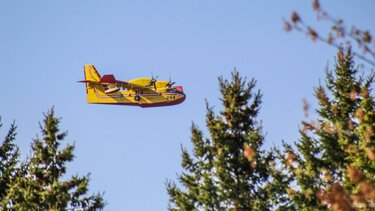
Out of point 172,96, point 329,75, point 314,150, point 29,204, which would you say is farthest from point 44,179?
point 172,96

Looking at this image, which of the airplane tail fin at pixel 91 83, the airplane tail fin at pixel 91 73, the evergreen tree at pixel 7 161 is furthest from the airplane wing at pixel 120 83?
the evergreen tree at pixel 7 161

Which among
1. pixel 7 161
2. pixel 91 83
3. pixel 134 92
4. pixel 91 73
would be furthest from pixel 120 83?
pixel 7 161

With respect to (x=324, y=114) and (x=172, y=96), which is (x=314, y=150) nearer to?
(x=324, y=114)

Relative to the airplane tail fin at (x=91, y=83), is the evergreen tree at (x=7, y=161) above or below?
below

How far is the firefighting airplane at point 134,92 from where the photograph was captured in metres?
45.9

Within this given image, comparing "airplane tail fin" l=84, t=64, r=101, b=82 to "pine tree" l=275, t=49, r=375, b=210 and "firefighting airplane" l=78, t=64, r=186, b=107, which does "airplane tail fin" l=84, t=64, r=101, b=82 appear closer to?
"firefighting airplane" l=78, t=64, r=186, b=107

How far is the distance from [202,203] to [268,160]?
3229mm

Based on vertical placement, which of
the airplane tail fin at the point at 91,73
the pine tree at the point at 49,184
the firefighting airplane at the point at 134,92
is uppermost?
the airplane tail fin at the point at 91,73

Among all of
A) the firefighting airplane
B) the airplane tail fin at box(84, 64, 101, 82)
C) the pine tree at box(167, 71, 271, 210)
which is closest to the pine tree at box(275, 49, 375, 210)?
the pine tree at box(167, 71, 271, 210)

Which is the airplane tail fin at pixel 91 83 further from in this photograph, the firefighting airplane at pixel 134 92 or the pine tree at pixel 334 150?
the pine tree at pixel 334 150

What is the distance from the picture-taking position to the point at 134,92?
47500 millimetres

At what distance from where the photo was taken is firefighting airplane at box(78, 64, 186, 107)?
151 ft

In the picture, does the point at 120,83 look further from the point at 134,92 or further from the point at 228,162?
the point at 228,162

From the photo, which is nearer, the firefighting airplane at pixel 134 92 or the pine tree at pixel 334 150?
the pine tree at pixel 334 150
